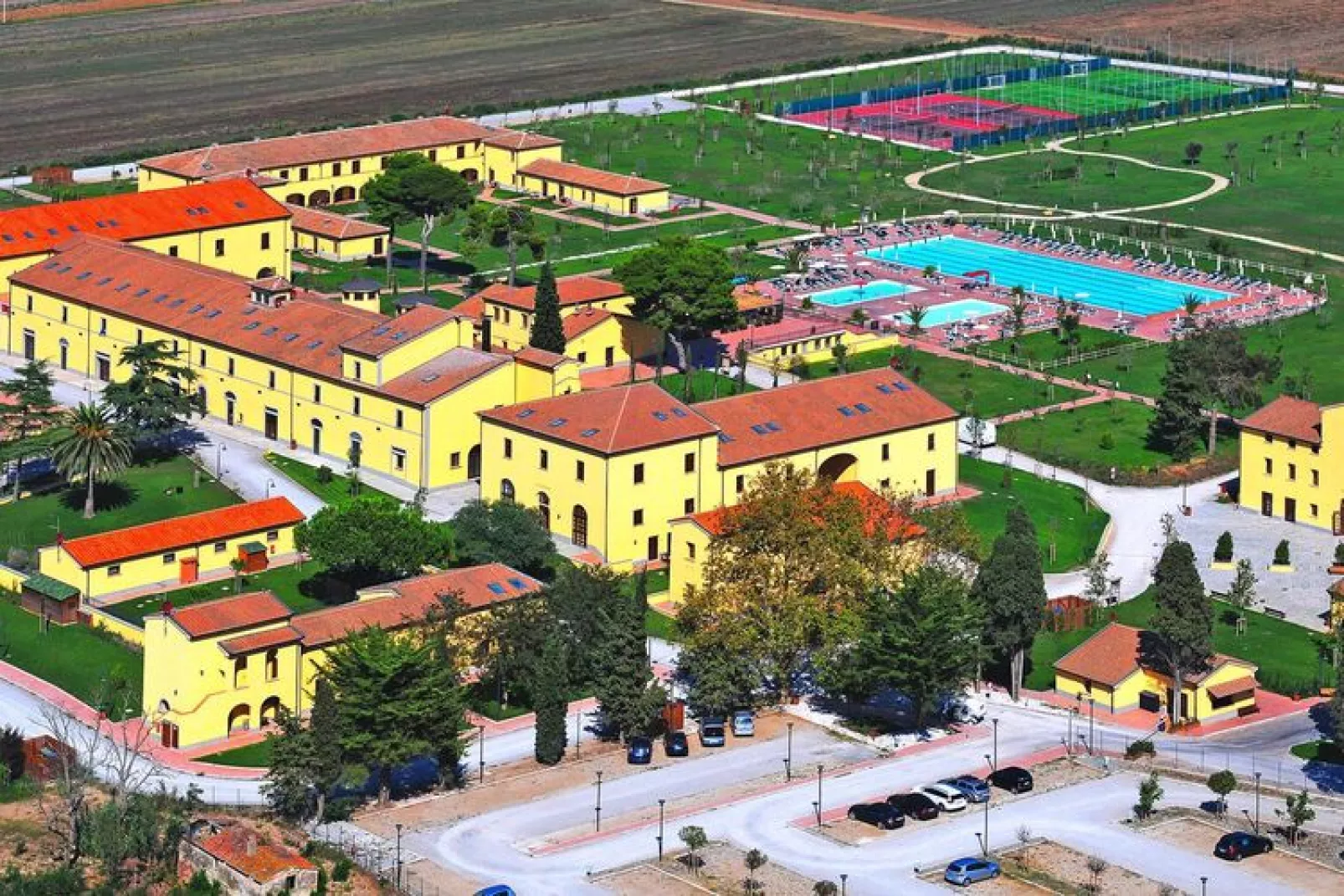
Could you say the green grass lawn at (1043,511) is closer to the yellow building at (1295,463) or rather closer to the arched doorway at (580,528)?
the yellow building at (1295,463)

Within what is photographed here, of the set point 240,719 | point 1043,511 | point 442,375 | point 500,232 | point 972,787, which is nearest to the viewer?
point 972,787

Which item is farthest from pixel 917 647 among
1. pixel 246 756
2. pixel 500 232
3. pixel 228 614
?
pixel 500 232

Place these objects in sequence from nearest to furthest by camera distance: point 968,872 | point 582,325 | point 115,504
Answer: point 968,872, point 115,504, point 582,325

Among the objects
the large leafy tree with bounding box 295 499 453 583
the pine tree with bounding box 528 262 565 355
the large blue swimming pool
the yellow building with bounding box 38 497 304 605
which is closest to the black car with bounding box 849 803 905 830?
the large leafy tree with bounding box 295 499 453 583

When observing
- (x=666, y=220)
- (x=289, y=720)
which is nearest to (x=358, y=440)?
(x=289, y=720)

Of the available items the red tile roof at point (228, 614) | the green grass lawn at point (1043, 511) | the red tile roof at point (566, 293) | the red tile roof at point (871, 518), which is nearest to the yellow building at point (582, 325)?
the red tile roof at point (566, 293)

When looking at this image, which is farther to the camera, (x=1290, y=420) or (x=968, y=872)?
(x=1290, y=420)

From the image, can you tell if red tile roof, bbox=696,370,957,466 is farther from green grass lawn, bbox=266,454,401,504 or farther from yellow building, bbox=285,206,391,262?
yellow building, bbox=285,206,391,262

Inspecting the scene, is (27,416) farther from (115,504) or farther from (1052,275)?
(1052,275)
